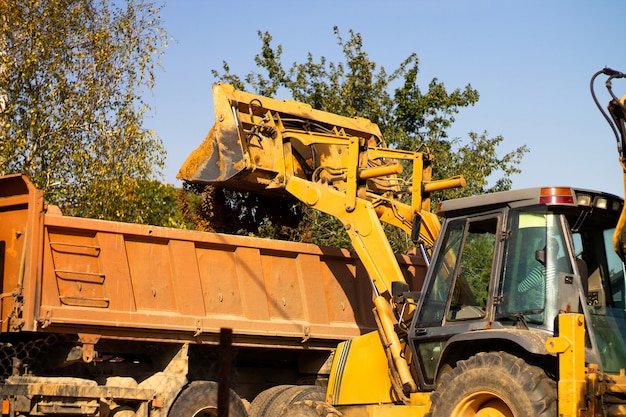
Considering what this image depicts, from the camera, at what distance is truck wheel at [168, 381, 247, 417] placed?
33.4ft

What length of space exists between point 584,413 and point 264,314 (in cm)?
497

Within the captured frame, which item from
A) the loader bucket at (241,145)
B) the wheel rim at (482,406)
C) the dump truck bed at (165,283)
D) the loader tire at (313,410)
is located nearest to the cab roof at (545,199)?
the wheel rim at (482,406)

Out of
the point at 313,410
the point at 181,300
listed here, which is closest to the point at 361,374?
the point at 313,410

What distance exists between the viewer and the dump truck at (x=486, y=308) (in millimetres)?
6934

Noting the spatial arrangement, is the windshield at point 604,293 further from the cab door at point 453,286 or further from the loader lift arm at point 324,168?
the loader lift arm at point 324,168

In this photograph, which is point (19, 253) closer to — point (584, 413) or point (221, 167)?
point (221, 167)

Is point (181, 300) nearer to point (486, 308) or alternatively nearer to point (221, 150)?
point (221, 150)

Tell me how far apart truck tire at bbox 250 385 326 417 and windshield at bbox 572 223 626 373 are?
168 inches

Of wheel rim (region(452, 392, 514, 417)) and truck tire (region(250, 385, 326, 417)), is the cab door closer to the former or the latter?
wheel rim (region(452, 392, 514, 417))

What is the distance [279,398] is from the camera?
1105cm

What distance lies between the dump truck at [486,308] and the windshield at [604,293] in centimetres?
1

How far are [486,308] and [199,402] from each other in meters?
3.90

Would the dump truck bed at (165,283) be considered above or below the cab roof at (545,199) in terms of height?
above

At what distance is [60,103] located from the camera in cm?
1625
